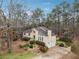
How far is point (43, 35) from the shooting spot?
19.5 ft

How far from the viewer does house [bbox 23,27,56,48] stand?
579 centimetres

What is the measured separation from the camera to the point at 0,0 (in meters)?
4.50

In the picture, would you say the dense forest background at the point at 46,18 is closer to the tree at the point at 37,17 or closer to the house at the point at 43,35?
the tree at the point at 37,17

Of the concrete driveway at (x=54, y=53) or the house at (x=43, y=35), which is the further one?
the house at (x=43, y=35)

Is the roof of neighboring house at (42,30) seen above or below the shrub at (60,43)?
above

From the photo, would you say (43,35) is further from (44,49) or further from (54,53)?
(54,53)

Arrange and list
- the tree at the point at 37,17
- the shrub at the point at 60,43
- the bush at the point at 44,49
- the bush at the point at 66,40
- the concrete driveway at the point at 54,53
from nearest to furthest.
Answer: the concrete driveway at the point at 54,53, the bush at the point at 66,40, the bush at the point at 44,49, the shrub at the point at 60,43, the tree at the point at 37,17

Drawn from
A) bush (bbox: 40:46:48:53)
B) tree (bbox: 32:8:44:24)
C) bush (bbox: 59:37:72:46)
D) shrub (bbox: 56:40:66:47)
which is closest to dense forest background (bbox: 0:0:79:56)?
tree (bbox: 32:8:44:24)

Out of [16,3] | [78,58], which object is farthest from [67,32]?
[78,58]

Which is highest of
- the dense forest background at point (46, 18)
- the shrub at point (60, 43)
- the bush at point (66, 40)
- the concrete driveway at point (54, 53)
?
the dense forest background at point (46, 18)

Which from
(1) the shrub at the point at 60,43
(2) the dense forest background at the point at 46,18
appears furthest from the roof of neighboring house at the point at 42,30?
(1) the shrub at the point at 60,43

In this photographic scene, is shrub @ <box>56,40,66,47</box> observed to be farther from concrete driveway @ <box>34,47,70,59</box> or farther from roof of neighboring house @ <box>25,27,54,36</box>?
roof of neighboring house @ <box>25,27,54,36</box>

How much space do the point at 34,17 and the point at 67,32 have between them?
1.40 metres

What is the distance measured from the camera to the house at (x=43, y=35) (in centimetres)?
579
